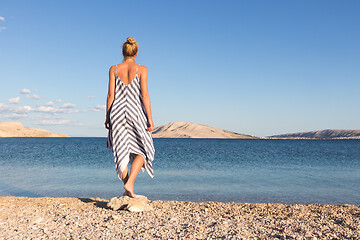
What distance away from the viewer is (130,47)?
5.19 m

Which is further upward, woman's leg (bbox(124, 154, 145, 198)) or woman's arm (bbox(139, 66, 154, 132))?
woman's arm (bbox(139, 66, 154, 132))

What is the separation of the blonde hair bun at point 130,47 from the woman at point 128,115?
5 cm

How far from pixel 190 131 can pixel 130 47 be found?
6719 inches

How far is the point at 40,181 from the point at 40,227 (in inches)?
334

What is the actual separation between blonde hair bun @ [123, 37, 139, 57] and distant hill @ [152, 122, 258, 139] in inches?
6534

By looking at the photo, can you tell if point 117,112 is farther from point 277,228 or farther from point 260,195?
point 260,195

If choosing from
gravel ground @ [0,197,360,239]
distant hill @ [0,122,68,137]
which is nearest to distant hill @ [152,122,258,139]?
distant hill @ [0,122,68,137]

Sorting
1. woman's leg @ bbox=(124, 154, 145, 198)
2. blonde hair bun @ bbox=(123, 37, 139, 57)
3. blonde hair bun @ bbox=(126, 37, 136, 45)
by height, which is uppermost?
blonde hair bun @ bbox=(126, 37, 136, 45)

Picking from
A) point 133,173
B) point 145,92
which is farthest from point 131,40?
point 133,173

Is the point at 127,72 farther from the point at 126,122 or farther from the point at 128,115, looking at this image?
the point at 126,122

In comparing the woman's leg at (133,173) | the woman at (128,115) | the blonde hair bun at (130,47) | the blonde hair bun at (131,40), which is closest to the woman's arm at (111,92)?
the woman at (128,115)

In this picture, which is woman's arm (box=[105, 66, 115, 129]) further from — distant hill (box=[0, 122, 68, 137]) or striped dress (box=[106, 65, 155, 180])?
distant hill (box=[0, 122, 68, 137])

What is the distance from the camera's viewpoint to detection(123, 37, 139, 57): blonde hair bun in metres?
5.18

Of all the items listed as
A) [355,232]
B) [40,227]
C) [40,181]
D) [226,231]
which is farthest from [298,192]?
[40,181]
